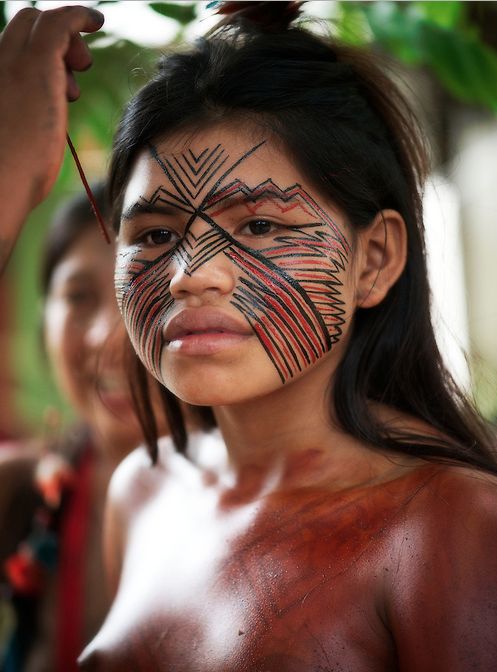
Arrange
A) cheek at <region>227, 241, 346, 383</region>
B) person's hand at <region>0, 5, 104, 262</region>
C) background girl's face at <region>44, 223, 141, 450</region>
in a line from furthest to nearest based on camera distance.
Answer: background girl's face at <region>44, 223, 141, 450</region> < cheek at <region>227, 241, 346, 383</region> < person's hand at <region>0, 5, 104, 262</region>

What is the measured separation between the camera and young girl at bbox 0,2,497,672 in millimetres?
1292

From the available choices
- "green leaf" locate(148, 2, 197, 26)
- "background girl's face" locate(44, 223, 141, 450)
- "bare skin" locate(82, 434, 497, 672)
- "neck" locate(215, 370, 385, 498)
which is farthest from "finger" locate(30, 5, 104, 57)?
"background girl's face" locate(44, 223, 141, 450)

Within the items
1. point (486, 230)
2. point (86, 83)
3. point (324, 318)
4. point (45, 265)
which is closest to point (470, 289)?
point (486, 230)

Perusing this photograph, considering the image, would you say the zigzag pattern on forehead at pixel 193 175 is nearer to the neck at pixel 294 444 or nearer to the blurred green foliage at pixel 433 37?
the neck at pixel 294 444

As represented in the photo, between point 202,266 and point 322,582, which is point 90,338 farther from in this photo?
point 322,582

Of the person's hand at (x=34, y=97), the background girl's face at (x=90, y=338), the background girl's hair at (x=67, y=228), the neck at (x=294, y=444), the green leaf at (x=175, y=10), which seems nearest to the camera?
the person's hand at (x=34, y=97)

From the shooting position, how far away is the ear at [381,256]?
5.07ft

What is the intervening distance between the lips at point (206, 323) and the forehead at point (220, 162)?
20cm

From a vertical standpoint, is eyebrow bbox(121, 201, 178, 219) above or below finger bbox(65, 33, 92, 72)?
below

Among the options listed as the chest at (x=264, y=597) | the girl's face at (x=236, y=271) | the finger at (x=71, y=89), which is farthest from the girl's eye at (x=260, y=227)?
the chest at (x=264, y=597)

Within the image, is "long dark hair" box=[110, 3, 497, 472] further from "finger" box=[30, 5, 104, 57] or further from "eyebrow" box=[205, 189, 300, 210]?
"finger" box=[30, 5, 104, 57]

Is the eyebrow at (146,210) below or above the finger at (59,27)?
below

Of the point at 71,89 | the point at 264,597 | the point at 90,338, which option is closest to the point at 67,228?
the point at 90,338

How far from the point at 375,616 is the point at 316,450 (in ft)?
1.16
